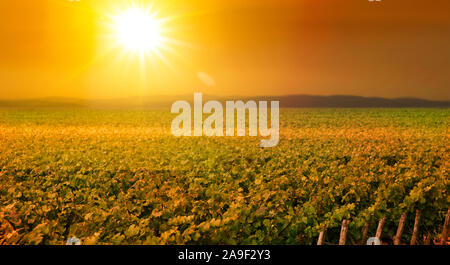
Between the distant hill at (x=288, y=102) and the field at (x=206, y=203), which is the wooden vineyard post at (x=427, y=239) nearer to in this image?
the field at (x=206, y=203)

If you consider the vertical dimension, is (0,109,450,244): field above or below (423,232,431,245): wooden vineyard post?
above

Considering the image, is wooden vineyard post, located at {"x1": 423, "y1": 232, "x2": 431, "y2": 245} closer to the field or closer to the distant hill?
the field

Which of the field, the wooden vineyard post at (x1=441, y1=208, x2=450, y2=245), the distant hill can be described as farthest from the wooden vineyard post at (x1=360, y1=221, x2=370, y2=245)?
the distant hill

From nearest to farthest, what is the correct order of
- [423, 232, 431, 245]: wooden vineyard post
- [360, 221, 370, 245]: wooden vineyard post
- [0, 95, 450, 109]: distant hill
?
1. [360, 221, 370, 245]: wooden vineyard post
2. [423, 232, 431, 245]: wooden vineyard post
3. [0, 95, 450, 109]: distant hill

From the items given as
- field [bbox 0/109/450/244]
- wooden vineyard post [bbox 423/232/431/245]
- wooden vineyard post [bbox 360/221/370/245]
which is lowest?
wooden vineyard post [bbox 423/232/431/245]

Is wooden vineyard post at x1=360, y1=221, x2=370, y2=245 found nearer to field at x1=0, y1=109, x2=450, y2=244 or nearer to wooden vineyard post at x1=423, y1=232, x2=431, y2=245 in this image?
field at x1=0, y1=109, x2=450, y2=244

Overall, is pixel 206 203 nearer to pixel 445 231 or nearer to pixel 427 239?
pixel 445 231

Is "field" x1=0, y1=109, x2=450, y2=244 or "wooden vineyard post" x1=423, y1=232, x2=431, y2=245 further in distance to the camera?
"wooden vineyard post" x1=423, y1=232, x2=431, y2=245

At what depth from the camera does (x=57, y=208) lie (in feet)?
15.9

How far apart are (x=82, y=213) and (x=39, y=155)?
626 centimetres

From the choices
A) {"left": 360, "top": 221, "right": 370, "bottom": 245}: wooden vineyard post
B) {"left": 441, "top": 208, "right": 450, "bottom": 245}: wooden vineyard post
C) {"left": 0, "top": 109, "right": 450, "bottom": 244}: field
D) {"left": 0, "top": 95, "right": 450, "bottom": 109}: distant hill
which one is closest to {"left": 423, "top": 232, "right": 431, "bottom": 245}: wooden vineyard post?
{"left": 0, "top": 109, "right": 450, "bottom": 244}: field

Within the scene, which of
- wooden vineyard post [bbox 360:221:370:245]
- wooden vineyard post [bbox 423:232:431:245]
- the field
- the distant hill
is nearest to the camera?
the field

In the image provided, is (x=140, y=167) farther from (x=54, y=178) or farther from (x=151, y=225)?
(x=151, y=225)
